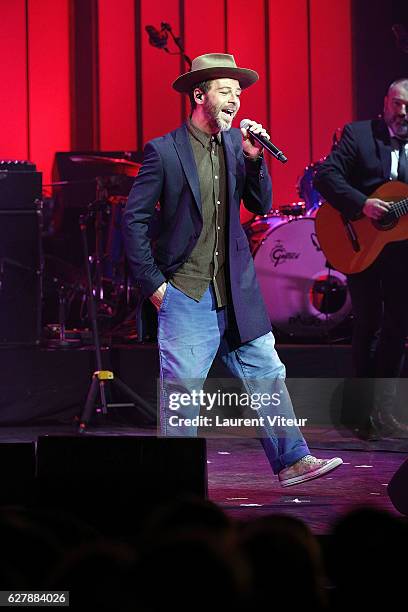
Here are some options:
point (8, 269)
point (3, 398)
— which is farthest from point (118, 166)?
point (3, 398)

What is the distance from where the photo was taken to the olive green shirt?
14.5ft

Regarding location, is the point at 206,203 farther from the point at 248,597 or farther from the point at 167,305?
the point at 248,597

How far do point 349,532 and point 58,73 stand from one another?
9.39 m

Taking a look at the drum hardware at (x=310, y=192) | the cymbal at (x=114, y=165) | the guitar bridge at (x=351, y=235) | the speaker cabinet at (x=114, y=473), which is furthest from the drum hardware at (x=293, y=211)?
the speaker cabinet at (x=114, y=473)

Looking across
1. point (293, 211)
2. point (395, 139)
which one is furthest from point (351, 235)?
point (293, 211)

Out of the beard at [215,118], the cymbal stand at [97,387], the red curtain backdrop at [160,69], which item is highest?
the red curtain backdrop at [160,69]

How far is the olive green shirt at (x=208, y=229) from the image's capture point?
174 inches

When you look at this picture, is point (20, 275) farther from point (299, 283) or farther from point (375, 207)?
point (375, 207)

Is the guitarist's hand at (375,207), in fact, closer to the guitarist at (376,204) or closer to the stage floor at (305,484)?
the guitarist at (376,204)

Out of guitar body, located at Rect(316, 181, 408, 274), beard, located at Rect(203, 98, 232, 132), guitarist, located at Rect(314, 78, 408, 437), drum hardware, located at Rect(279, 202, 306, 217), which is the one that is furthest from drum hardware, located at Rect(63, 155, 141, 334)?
beard, located at Rect(203, 98, 232, 132)

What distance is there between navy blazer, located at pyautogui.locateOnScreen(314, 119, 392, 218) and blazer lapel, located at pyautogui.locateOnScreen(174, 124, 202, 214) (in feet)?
6.94

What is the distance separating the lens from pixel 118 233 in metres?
8.34

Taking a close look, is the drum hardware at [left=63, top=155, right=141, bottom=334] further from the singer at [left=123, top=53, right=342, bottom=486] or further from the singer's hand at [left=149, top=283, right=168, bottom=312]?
the singer's hand at [left=149, top=283, right=168, bottom=312]

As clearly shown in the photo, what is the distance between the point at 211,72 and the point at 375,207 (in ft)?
7.00
